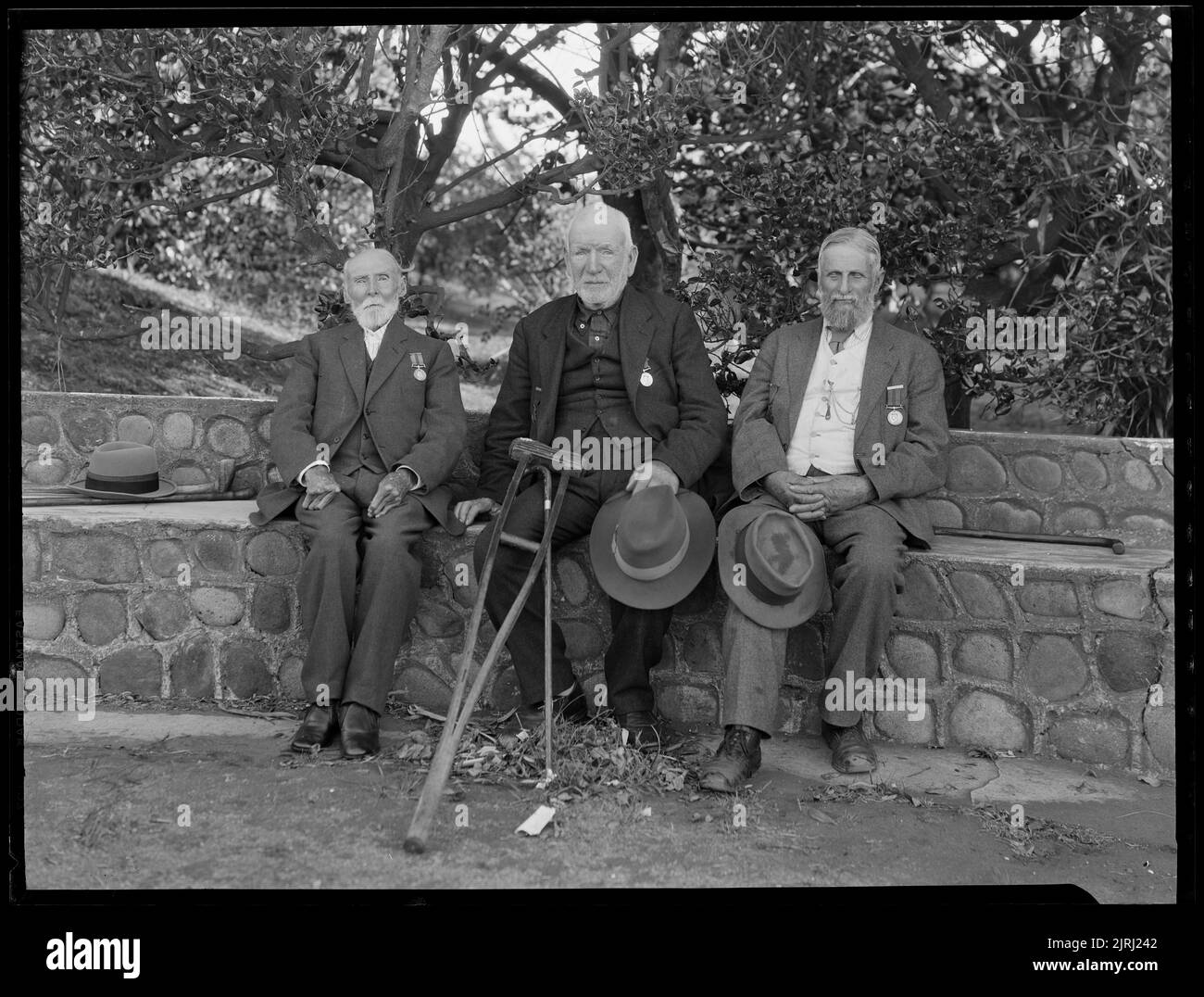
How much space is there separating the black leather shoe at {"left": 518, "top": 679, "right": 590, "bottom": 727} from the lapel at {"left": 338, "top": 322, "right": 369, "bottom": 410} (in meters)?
1.27

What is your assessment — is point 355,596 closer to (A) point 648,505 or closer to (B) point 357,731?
(B) point 357,731

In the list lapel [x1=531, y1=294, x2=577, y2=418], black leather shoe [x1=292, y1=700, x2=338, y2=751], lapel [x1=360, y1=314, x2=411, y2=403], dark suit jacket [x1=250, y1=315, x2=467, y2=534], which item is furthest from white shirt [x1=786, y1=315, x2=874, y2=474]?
black leather shoe [x1=292, y1=700, x2=338, y2=751]

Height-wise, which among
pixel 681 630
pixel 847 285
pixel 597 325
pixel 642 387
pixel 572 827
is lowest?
pixel 572 827

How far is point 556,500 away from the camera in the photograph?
13.2 ft

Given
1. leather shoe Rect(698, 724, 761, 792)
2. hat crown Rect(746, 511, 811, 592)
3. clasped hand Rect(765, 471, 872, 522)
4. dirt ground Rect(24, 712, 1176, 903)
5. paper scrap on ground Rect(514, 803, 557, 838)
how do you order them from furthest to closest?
1. clasped hand Rect(765, 471, 872, 522)
2. hat crown Rect(746, 511, 811, 592)
3. leather shoe Rect(698, 724, 761, 792)
4. paper scrap on ground Rect(514, 803, 557, 838)
5. dirt ground Rect(24, 712, 1176, 903)

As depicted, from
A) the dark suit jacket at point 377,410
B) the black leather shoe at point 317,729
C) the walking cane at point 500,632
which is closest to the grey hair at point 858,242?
the walking cane at point 500,632

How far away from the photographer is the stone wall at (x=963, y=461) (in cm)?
467

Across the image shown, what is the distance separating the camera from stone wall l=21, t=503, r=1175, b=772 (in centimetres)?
406

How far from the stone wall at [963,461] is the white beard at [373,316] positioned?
2.41 feet

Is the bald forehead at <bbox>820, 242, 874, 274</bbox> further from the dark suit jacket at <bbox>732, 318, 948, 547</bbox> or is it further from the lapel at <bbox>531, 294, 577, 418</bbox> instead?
the lapel at <bbox>531, 294, 577, 418</bbox>

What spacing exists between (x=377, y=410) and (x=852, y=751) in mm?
2063

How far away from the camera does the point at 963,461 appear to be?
486 cm

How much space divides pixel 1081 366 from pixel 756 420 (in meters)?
1.87

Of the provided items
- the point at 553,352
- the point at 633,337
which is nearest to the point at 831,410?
the point at 633,337
